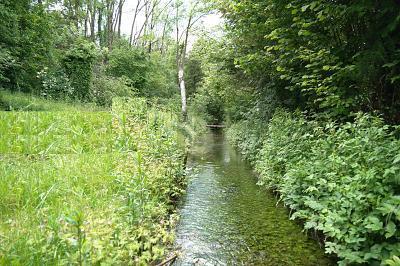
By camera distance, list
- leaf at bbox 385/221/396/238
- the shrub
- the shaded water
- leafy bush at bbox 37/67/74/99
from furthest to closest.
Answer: the shrub < leafy bush at bbox 37/67/74/99 < the shaded water < leaf at bbox 385/221/396/238

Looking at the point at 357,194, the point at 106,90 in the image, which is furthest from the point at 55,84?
the point at 357,194

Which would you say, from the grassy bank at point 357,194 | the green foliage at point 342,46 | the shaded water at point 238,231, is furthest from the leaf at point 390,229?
the green foliage at point 342,46

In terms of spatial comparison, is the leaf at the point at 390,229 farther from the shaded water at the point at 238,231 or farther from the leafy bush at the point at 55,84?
the leafy bush at the point at 55,84

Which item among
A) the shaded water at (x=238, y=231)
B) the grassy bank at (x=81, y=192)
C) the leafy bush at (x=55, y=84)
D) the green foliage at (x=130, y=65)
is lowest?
the shaded water at (x=238, y=231)

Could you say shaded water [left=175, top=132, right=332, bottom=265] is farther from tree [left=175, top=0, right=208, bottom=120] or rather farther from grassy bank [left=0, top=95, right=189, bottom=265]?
tree [left=175, top=0, right=208, bottom=120]

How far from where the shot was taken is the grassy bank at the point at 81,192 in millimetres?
2064

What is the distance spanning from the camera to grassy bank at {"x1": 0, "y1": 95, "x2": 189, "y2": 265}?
2064 mm

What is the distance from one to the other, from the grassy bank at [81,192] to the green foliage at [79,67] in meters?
8.37

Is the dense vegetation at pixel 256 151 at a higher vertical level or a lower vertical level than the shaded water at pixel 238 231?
higher

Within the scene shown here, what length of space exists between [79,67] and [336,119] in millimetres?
12270

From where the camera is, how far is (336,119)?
599 centimetres

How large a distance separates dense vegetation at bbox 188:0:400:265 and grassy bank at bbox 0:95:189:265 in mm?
1940

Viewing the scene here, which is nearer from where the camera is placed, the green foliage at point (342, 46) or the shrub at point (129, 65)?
the green foliage at point (342, 46)

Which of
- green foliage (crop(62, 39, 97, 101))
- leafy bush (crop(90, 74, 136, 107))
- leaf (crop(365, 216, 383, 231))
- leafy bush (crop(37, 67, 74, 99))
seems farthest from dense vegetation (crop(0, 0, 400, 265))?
leafy bush (crop(90, 74, 136, 107))
